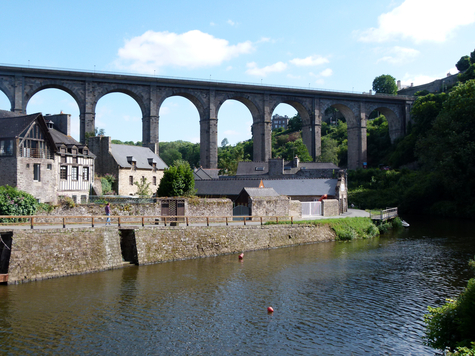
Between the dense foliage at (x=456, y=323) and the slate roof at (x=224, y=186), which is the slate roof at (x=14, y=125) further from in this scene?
the dense foliage at (x=456, y=323)

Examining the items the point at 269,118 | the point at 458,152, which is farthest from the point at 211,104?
the point at 458,152

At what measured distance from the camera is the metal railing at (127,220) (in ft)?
57.0

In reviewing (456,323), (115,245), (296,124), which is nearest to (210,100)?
(115,245)

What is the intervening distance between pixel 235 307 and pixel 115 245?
286 inches

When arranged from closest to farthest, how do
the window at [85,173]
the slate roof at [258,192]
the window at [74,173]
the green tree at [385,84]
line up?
the window at [74,173], the slate roof at [258,192], the window at [85,173], the green tree at [385,84]

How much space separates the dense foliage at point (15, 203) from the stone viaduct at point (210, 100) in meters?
24.0

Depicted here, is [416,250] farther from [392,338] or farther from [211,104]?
[211,104]

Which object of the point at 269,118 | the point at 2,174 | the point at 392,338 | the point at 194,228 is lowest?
the point at 392,338

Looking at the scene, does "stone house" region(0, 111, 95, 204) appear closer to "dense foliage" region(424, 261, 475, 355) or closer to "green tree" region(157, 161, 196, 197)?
"green tree" region(157, 161, 196, 197)

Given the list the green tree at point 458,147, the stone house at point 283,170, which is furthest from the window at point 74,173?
the green tree at point 458,147

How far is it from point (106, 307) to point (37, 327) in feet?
7.04

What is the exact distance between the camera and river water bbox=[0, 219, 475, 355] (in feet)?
34.8

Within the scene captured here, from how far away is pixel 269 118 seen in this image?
188 feet

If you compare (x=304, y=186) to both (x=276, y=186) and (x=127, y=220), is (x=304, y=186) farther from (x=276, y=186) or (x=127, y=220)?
(x=127, y=220)
